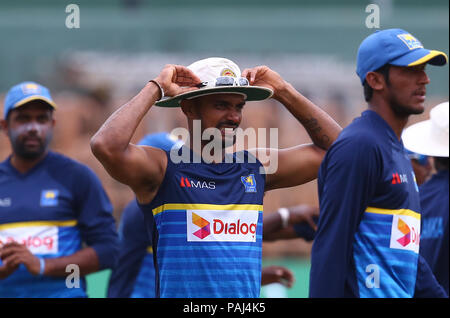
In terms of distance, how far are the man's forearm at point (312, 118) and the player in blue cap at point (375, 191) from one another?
0.70 metres

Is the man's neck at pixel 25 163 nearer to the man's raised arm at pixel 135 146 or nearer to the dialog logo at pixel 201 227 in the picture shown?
the man's raised arm at pixel 135 146

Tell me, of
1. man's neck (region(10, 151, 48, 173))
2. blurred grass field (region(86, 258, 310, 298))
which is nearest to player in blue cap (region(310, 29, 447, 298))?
man's neck (region(10, 151, 48, 173))

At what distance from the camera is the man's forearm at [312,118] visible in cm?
502

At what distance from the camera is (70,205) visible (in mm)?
6133

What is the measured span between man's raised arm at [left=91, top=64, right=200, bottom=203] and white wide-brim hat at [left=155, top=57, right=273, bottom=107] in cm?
5

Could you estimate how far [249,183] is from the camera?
4.60 metres

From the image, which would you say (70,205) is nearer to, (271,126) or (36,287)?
(36,287)

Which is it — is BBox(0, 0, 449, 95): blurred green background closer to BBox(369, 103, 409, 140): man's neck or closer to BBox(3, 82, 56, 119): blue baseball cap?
BBox(3, 82, 56, 119): blue baseball cap

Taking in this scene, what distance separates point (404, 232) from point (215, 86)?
52.0 inches

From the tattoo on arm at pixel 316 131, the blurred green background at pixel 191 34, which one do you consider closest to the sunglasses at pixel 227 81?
the tattoo on arm at pixel 316 131

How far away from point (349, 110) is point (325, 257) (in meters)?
11.0

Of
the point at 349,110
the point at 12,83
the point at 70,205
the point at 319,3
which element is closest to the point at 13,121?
the point at 70,205

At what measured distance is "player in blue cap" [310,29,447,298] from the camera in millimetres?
3885

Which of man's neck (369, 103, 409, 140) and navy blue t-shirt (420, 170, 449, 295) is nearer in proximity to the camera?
man's neck (369, 103, 409, 140)
